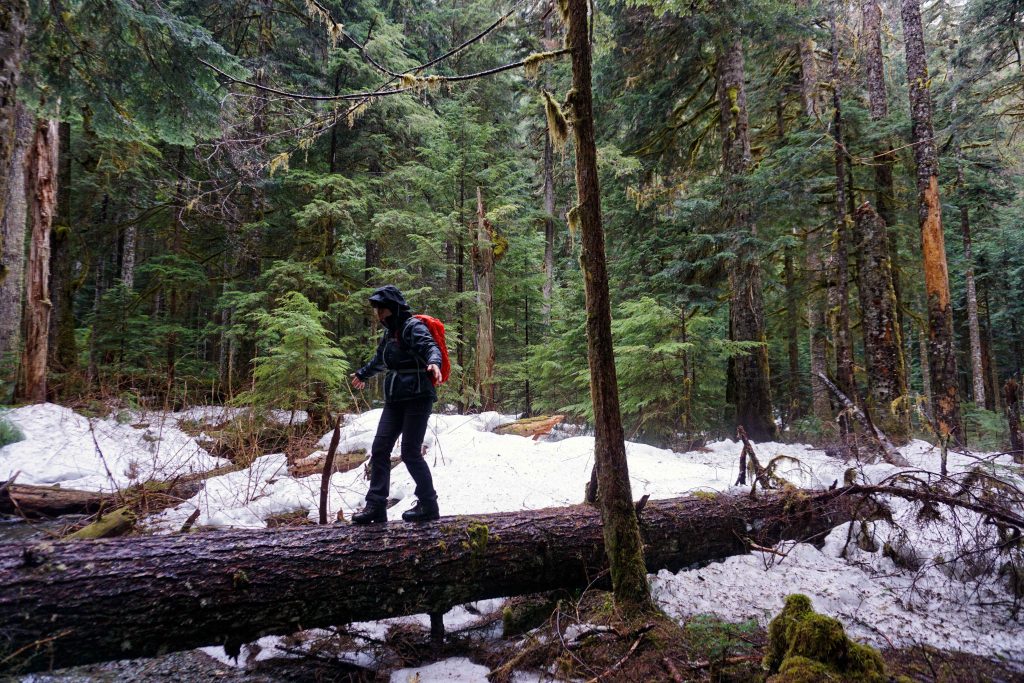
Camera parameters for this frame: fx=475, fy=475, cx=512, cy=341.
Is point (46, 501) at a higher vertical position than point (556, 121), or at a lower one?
lower

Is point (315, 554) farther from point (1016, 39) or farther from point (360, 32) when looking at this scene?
point (360, 32)

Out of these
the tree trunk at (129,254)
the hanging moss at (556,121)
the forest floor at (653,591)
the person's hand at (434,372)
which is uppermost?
the tree trunk at (129,254)

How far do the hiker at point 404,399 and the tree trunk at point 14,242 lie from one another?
10.4m

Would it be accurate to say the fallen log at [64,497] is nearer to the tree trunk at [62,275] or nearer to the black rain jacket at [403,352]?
the black rain jacket at [403,352]

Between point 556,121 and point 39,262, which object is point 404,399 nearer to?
point 556,121

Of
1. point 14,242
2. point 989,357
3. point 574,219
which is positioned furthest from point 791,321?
point 14,242

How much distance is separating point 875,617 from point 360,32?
641 inches

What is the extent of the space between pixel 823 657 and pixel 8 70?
873cm

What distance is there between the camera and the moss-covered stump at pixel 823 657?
263cm

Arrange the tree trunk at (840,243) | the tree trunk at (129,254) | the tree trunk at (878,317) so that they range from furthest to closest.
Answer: the tree trunk at (129,254) → the tree trunk at (840,243) → the tree trunk at (878,317)

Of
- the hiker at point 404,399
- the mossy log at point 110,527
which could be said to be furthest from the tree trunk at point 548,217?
the mossy log at point 110,527

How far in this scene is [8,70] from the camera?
4.98 metres

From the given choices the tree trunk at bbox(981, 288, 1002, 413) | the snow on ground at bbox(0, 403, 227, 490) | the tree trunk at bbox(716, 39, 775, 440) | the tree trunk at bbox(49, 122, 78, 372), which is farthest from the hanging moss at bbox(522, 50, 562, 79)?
the tree trunk at bbox(981, 288, 1002, 413)

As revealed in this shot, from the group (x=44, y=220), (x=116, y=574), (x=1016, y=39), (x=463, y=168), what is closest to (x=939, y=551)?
(x=116, y=574)
